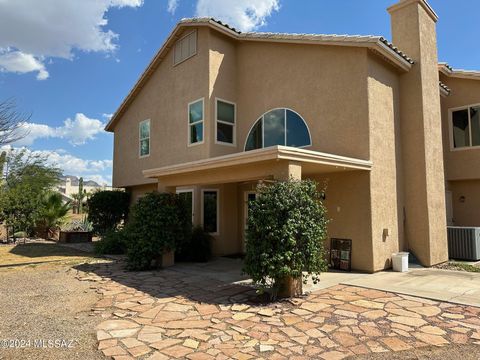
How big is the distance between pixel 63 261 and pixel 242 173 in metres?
7.96

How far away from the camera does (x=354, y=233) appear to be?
10508 mm

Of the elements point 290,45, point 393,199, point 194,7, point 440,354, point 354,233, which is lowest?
point 440,354

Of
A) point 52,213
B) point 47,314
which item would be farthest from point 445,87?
point 52,213

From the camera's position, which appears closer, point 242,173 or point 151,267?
point 242,173

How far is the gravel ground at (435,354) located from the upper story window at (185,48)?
1300cm

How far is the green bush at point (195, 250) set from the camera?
12727 millimetres

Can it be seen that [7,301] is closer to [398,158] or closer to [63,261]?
[63,261]

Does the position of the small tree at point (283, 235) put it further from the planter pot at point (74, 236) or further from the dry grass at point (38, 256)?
the planter pot at point (74, 236)

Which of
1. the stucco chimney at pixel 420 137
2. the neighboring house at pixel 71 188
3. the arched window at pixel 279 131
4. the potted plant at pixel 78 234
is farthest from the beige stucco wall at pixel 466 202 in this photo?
the neighboring house at pixel 71 188

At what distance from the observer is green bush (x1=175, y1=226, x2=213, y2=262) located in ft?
41.8

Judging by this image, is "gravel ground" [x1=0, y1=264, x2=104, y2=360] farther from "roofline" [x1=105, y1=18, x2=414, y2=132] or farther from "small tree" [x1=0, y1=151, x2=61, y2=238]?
"roofline" [x1=105, y1=18, x2=414, y2=132]

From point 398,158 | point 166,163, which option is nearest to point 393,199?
point 398,158

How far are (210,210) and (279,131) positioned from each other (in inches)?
168

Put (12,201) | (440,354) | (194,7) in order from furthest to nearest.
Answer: (12,201), (194,7), (440,354)
